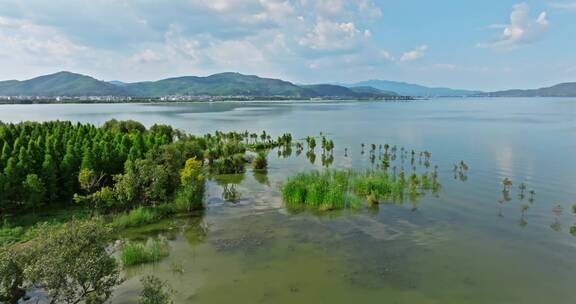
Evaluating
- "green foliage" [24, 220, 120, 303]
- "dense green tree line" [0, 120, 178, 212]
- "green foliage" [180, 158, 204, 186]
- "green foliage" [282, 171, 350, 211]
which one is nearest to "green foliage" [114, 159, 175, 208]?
"green foliage" [180, 158, 204, 186]

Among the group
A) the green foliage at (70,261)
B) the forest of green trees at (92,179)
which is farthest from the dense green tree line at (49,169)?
the green foliage at (70,261)

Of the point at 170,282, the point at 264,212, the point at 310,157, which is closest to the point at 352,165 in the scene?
the point at 310,157

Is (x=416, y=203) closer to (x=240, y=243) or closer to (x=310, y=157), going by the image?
(x=240, y=243)

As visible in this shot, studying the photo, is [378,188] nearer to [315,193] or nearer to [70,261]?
[315,193]

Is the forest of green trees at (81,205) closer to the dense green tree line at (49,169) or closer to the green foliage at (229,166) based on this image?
the dense green tree line at (49,169)

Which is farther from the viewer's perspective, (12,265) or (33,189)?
(33,189)

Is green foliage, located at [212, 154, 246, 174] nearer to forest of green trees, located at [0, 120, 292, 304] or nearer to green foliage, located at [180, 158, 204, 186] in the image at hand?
forest of green trees, located at [0, 120, 292, 304]

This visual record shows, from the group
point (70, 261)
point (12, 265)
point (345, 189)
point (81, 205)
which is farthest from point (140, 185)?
point (345, 189)
